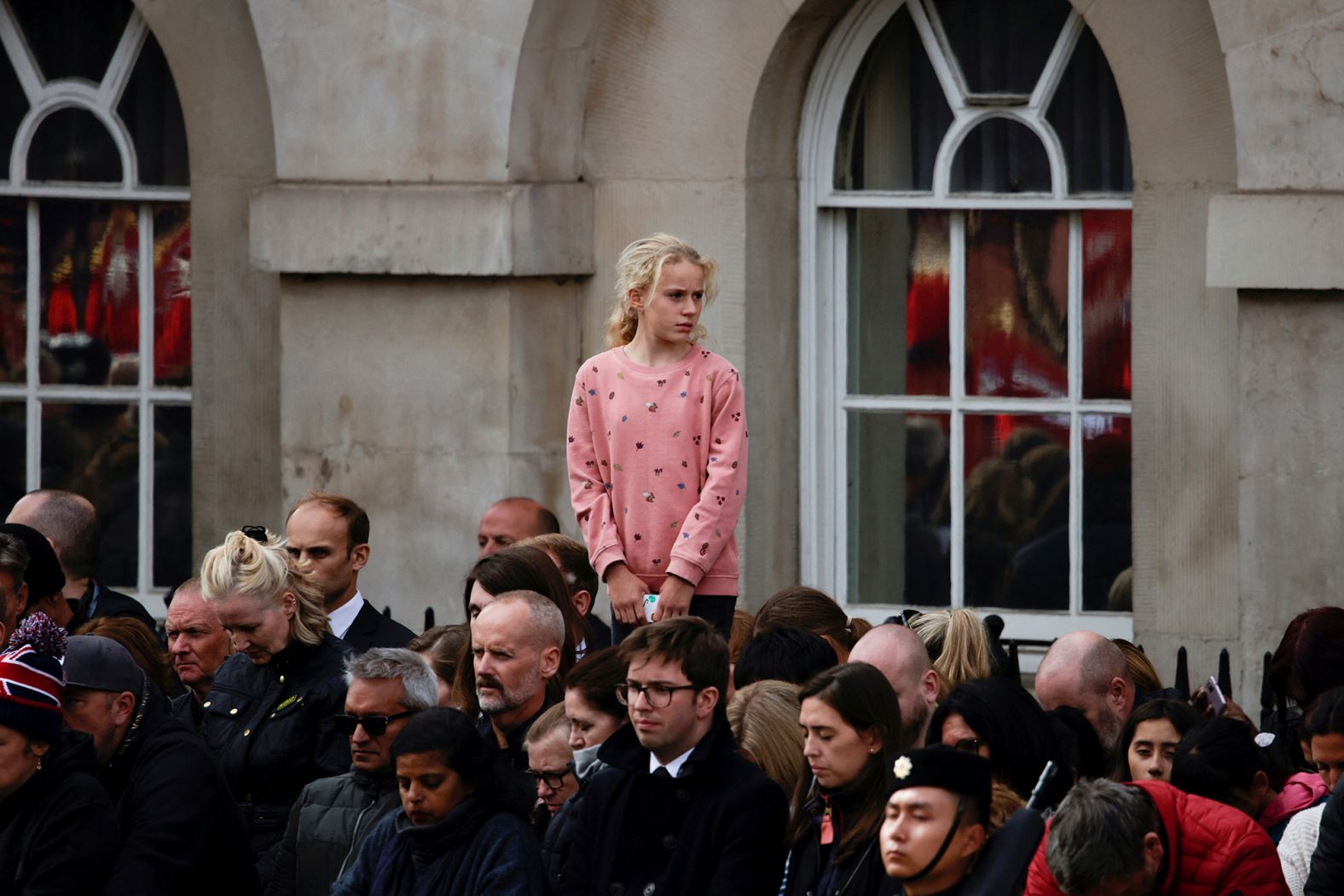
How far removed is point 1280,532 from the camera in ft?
29.8

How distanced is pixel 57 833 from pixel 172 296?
5.24 meters

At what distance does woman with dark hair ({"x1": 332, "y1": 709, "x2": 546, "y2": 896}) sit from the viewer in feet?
20.6

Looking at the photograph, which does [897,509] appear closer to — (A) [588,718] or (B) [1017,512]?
(B) [1017,512]

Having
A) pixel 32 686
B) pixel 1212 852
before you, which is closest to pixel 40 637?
pixel 32 686

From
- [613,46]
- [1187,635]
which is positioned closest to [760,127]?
[613,46]

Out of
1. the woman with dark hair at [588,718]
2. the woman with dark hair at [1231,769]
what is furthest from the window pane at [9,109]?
the woman with dark hair at [1231,769]

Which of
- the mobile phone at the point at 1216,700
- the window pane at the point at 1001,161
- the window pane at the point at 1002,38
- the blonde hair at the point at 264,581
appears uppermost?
the window pane at the point at 1002,38

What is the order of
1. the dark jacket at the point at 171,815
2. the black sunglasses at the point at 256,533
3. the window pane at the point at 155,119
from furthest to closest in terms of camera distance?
the window pane at the point at 155,119 < the black sunglasses at the point at 256,533 < the dark jacket at the point at 171,815

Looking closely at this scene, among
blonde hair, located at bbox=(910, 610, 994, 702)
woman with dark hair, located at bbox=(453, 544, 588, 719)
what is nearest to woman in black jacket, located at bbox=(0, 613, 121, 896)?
woman with dark hair, located at bbox=(453, 544, 588, 719)

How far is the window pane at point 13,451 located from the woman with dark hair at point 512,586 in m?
4.30

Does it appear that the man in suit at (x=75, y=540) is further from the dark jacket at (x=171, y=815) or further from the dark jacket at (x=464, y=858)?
the dark jacket at (x=464, y=858)

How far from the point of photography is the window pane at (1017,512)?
401 inches

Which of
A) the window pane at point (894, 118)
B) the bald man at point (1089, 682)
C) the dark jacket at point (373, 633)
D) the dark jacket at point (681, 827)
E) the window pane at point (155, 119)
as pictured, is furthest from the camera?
the window pane at point (155, 119)

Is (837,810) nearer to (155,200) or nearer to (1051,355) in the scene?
(1051,355)
